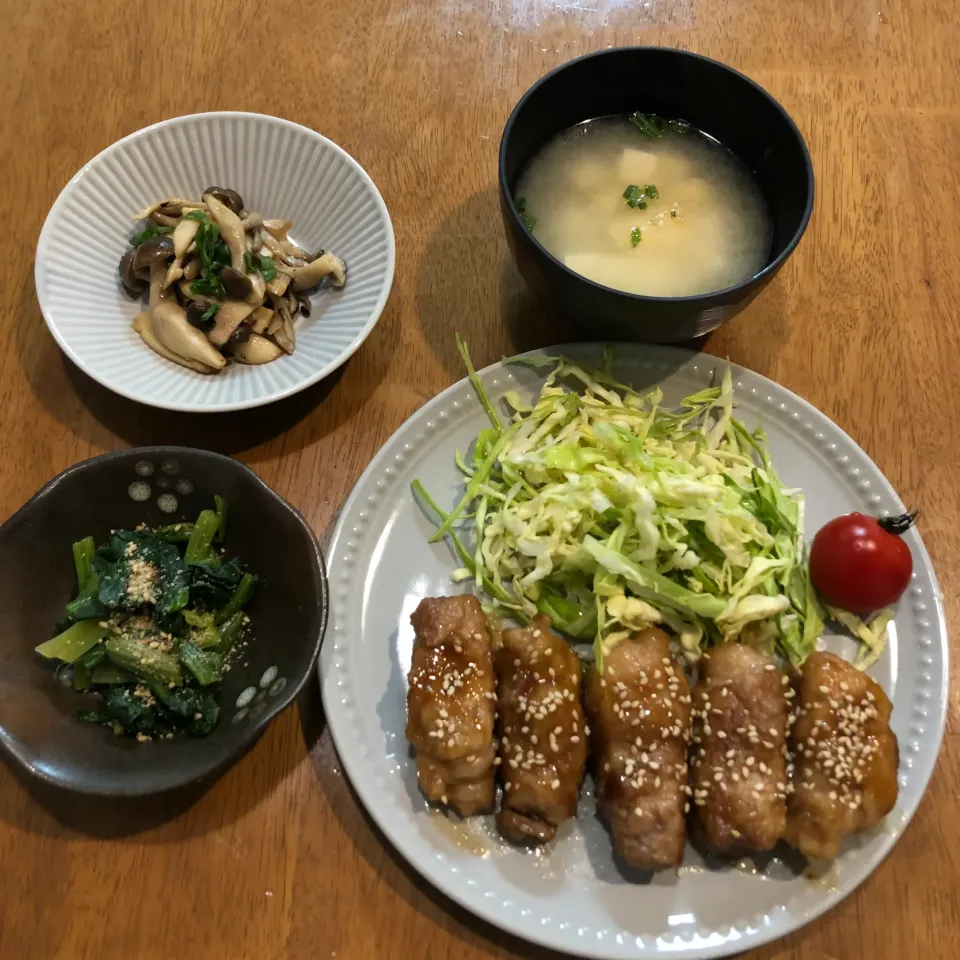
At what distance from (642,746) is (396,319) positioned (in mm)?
1314

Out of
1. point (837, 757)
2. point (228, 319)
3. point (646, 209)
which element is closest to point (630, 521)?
point (837, 757)

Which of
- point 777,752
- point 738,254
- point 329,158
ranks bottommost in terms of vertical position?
point 777,752

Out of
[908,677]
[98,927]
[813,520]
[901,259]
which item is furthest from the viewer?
[901,259]

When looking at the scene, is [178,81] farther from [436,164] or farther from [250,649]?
[250,649]

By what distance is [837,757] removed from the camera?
5.53 ft

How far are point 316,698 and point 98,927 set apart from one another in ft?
2.12

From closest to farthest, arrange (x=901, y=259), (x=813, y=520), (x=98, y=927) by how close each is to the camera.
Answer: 1. (x=98, y=927)
2. (x=813, y=520)
3. (x=901, y=259)

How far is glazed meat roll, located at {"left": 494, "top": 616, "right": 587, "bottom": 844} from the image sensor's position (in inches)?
65.7

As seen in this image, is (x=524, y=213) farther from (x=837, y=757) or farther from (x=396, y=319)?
(x=837, y=757)

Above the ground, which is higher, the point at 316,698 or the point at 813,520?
the point at 813,520

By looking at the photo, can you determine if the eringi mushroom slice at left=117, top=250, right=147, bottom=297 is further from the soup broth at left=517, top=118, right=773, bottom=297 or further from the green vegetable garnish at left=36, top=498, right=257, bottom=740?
the soup broth at left=517, top=118, right=773, bottom=297

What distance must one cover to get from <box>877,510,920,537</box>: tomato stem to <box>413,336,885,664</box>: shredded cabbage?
19cm

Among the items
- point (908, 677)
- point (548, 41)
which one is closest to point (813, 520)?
point (908, 677)

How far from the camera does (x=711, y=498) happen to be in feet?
6.21
